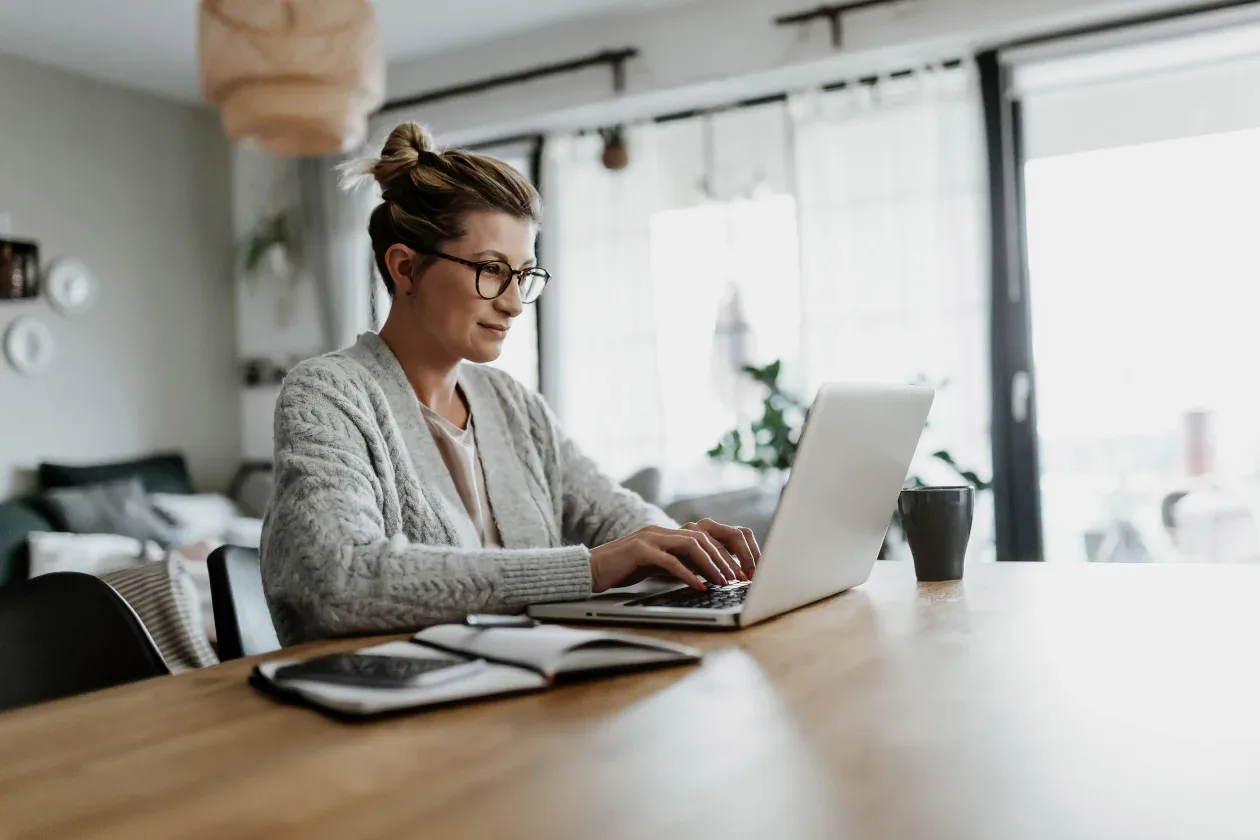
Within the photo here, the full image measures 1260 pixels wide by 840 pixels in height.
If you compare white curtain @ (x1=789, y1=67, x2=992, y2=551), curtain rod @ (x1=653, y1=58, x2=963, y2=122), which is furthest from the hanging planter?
white curtain @ (x1=789, y1=67, x2=992, y2=551)

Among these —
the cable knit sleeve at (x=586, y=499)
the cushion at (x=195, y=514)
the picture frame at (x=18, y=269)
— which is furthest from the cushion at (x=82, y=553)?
the cable knit sleeve at (x=586, y=499)

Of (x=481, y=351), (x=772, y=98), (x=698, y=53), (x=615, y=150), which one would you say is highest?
(x=698, y=53)

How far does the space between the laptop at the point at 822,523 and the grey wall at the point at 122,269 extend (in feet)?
14.1

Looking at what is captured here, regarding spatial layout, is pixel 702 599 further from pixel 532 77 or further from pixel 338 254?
pixel 338 254

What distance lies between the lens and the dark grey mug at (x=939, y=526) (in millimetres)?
1356

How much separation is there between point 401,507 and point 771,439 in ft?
9.26

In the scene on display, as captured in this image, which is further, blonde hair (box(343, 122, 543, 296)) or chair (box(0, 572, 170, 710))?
blonde hair (box(343, 122, 543, 296))

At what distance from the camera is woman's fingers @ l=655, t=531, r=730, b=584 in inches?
48.5

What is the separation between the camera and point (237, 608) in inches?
52.3

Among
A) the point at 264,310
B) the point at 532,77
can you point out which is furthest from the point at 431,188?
the point at 264,310

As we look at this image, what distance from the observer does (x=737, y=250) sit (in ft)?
14.6

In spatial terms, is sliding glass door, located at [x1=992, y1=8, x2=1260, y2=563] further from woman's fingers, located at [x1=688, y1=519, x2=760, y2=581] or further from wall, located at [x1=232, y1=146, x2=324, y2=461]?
wall, located at [x1=232, y1=146, x2=324, y2=461]

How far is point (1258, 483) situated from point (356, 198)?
380cm

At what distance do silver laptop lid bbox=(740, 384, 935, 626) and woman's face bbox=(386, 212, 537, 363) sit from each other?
0.63 meters
